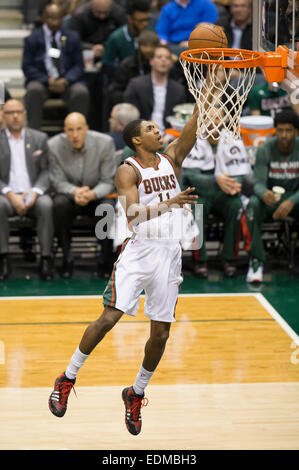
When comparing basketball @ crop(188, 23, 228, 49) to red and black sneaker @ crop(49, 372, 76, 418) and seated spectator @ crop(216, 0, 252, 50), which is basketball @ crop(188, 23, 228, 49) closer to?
red and black sneaker @ crop(49, 372, 76, 418)

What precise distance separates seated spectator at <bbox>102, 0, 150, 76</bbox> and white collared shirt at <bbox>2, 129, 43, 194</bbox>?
186cm

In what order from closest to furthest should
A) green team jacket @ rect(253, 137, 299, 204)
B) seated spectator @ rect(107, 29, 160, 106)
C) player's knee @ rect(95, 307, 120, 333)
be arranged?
1. player's knee @ rect(95, 307, 120, 333)
2. green team jacket @ rect(253, 137, 299, 204)
3. seated spectator @ rect(107, 29, 160, 106)

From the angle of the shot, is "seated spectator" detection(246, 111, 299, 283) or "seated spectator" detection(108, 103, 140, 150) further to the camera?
"seated spectator" detection(108, 103, 140, 150)

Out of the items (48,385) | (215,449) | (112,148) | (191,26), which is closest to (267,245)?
(112,148)

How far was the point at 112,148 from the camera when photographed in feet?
25.4

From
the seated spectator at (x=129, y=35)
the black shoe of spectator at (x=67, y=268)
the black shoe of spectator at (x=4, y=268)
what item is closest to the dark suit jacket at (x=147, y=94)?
the seated spectator at (x=129, y=35)

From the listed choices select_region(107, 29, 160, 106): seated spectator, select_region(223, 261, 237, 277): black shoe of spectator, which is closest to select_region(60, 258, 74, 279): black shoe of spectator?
select_region(223, 261, 237, 277): black shoe of spectator

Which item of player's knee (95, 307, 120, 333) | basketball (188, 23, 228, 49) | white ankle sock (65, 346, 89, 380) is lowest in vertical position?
white ankle sock (65, 346, 89, 380)

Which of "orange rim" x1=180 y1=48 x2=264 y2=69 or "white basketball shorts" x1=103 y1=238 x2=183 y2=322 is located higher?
"orange rim" x1=180 y1=48 x2=264 y2=69

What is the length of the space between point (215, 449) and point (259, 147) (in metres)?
3.93

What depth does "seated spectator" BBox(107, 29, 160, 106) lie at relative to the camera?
8617 millimetres

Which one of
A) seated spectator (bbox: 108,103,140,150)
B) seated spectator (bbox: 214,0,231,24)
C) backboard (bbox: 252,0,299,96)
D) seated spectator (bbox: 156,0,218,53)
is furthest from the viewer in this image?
seated spectator (bbox: 214,0,231,24)

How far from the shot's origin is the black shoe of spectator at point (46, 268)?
768 cm

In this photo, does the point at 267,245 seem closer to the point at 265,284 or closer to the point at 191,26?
the point at 265,284
